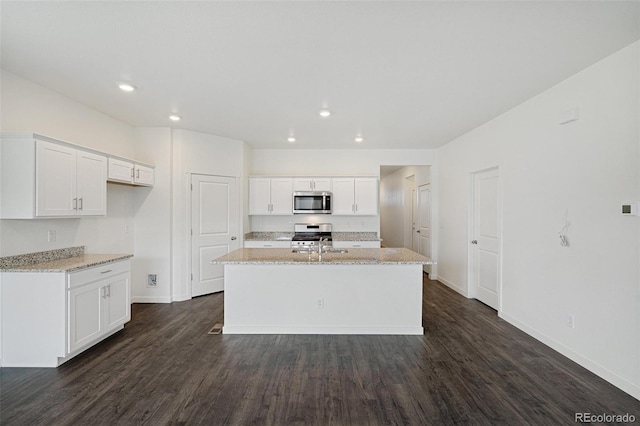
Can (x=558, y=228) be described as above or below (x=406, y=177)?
below

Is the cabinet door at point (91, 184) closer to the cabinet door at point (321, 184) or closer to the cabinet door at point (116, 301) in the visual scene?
the cabinet door at point (116, 301)

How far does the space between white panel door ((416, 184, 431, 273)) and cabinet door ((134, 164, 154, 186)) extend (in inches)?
202

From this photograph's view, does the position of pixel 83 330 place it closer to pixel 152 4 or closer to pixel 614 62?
pixel 152 4

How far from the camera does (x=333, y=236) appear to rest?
18.9ft

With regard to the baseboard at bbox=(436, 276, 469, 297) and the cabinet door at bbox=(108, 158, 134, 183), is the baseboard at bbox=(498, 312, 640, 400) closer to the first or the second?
the baseboard at bbox=(436, 276, 469, 297)

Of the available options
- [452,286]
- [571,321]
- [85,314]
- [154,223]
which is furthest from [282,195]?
[571,321]

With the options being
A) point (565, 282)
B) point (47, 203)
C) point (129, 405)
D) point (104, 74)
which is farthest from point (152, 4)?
point (565, 282)

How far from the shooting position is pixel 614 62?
2.36m

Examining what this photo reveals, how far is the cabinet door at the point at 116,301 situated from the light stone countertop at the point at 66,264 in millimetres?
241

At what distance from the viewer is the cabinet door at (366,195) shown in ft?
18.5

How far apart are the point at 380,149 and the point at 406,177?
1888mm

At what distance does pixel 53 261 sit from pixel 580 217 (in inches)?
206

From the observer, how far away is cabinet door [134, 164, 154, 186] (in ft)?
13.2

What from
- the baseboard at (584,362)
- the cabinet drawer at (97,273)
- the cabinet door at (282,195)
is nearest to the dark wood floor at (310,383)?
the baseboard at (584,362)
